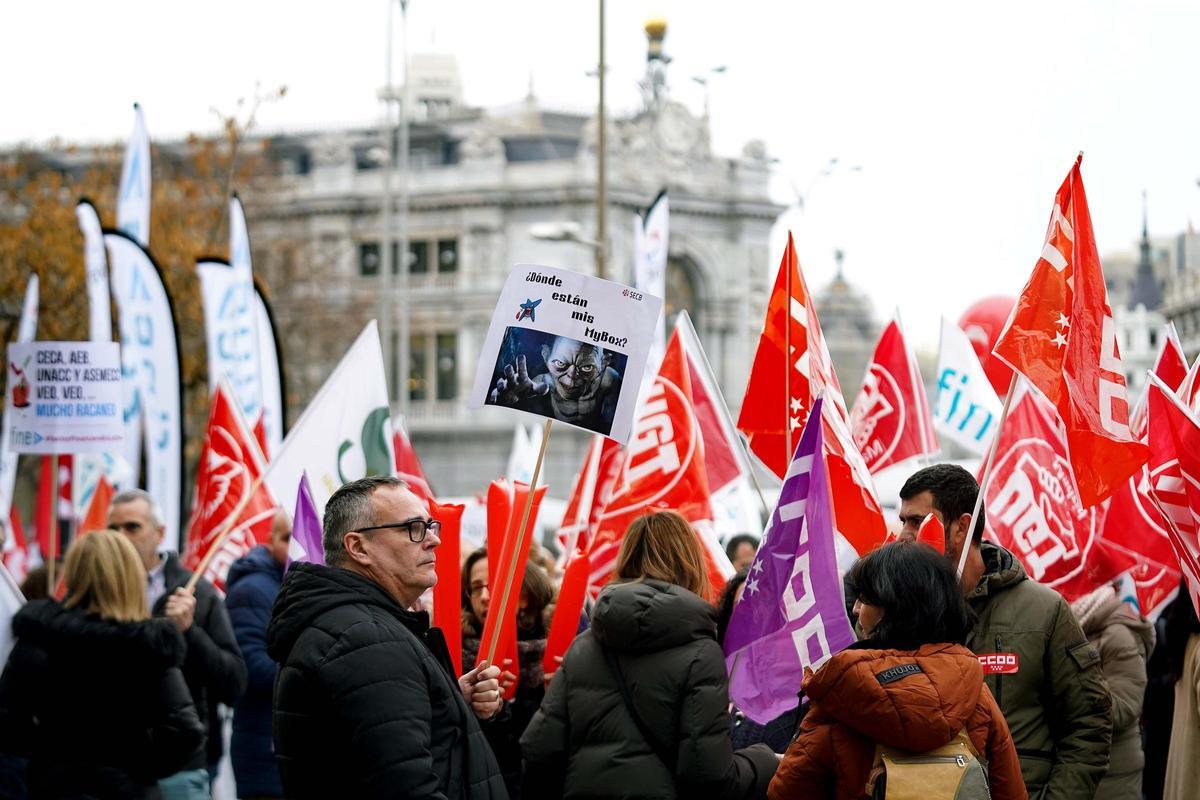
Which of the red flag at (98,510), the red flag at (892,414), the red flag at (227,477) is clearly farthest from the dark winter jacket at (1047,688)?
the red flag at (98,510)

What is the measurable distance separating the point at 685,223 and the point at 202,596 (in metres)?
51.3

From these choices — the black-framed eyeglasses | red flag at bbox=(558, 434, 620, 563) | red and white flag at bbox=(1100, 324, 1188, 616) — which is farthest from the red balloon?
the black-framed eyeglasses

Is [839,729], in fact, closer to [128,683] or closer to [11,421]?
[128,683]

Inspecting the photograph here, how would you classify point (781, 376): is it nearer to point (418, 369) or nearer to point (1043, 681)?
point (1043, 681)

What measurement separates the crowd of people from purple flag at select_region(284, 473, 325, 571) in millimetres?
603

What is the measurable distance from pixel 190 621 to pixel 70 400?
279 centimetres

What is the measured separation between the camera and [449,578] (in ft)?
20.1

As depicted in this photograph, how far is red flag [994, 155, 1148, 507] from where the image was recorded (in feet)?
18.7

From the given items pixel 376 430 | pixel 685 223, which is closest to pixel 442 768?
pixel 376 430

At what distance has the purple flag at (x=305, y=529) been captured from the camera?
7.31m

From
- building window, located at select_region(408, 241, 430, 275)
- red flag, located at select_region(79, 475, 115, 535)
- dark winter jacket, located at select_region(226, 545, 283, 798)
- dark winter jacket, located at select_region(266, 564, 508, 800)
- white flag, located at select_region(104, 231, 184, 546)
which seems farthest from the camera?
building window, located at select_region(408, 241, 430, 275)

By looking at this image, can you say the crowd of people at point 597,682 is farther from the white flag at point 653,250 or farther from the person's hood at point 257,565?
the white flag at point 653,250

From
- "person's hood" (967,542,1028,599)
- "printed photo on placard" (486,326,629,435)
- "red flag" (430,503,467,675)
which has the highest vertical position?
"printed photo on placard" (486,326,629,435)

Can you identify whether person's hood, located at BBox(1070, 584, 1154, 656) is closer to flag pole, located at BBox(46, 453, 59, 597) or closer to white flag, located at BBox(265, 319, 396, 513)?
white flag, located at BBox(265, 319, 396, 513)
